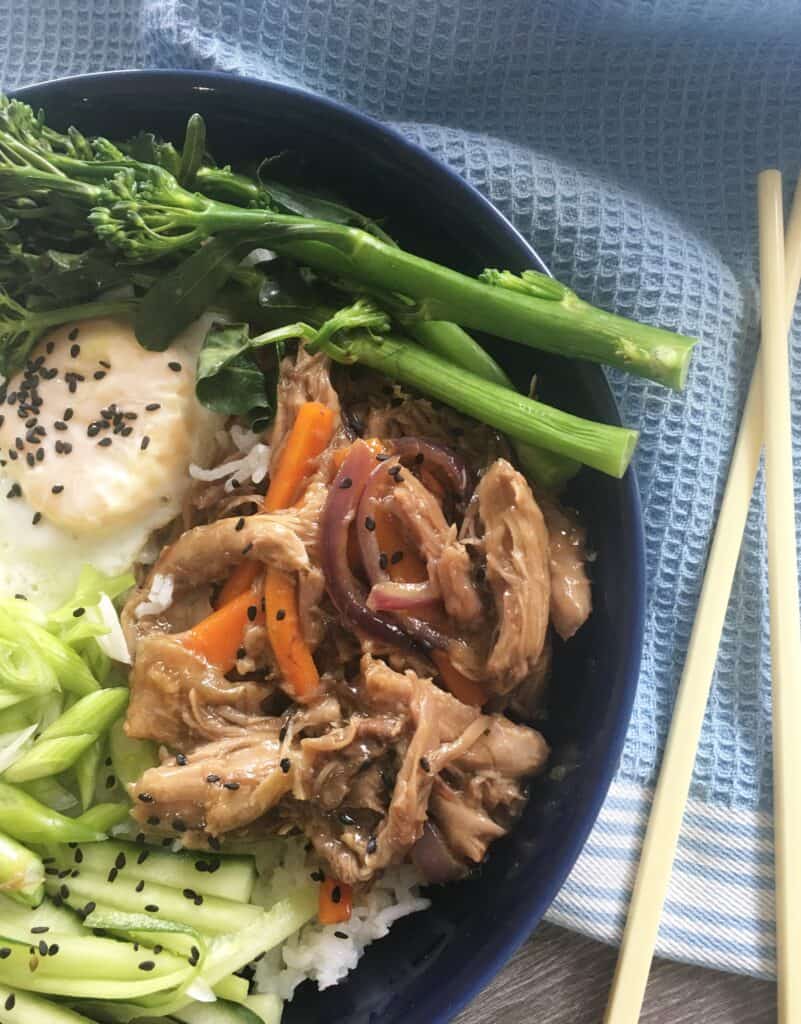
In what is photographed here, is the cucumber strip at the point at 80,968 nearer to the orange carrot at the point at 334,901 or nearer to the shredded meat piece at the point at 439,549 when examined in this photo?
the orange carrot at the point at 334,901

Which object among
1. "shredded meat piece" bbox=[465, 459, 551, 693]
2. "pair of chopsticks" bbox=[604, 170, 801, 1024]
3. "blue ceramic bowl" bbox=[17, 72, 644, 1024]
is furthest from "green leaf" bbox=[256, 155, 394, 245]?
"pair of chopsticks" bbox=[604, 170, 801, 1024]

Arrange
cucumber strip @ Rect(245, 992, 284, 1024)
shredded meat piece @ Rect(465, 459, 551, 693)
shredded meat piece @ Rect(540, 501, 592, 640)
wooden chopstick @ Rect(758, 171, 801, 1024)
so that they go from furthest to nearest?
wooden chopstick @ Rect(758, 171, 801, 1024)
cucumber strip @ Rect(245, 992, 284, 1024)
shredded meat piece @ Rect(540, 501, 592, 640)
shredded meat piece @ Rect(465, 459, 551, 693)

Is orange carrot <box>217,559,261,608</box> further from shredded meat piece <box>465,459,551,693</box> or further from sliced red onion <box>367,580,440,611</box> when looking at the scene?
shredded meat piece <box>465,459,551,693</box>

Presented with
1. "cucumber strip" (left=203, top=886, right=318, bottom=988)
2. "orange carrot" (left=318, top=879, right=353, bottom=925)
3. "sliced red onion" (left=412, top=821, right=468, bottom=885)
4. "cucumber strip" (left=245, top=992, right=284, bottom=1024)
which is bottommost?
"cucumber strip" (left=245, top=992, right=284, bottom=1024)

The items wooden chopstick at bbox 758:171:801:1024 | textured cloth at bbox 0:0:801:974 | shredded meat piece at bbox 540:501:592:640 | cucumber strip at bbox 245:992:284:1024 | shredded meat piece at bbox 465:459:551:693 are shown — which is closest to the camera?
shredded meat piece at bbox 465:459:551:693

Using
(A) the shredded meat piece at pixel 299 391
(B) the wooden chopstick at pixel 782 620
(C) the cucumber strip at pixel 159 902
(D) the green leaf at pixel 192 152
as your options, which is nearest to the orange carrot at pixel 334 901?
(C) the cucumber strip at pixel 159 902

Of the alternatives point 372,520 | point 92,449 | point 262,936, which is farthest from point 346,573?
point 262,936
